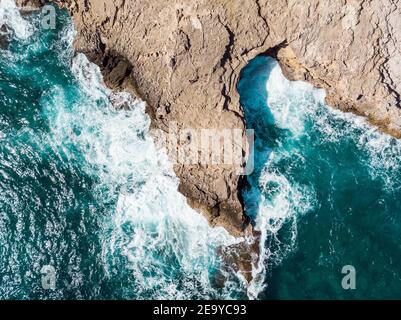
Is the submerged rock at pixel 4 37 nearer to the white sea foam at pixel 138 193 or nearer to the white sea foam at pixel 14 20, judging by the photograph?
the white sea foam at pixel 14 20

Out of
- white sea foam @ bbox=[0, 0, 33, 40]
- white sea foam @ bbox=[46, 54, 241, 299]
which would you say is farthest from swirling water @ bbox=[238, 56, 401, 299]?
white sea foam @ bbox=[0, 0, 33, 40]

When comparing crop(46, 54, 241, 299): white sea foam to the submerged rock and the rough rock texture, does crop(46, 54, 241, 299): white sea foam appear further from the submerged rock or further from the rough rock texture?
the submerged rock

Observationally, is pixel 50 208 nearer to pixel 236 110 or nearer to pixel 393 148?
pixel 236 110

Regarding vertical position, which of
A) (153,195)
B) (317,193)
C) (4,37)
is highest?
(4,37)

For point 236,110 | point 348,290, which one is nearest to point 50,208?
point 236,110

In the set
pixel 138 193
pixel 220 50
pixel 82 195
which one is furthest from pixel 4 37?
pixel 220 50

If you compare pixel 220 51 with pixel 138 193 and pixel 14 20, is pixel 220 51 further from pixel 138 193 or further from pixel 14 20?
pixel 14 20
